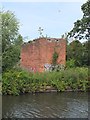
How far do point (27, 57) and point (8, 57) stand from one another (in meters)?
10.8

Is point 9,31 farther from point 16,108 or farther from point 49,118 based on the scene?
point 49,118

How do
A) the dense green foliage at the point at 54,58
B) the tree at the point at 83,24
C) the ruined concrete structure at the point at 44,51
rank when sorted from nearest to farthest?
the tree at the point at 83,24 < the ruined concrete structure at the point at 44,51 < the dense green foliage at the point at 54,58

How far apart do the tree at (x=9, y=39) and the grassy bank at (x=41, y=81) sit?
1050mm

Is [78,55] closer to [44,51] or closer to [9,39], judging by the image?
[44,51]

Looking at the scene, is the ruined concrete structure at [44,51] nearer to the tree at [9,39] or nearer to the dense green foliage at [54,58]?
the dense green foliage at [54,58]

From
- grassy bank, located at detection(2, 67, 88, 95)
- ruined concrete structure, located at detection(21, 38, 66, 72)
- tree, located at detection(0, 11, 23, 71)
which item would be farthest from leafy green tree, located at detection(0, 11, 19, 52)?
ruined concrete structure, located at detection(21, 38, 66, 72)

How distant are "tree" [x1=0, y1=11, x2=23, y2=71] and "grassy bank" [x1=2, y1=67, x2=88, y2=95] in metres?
1.05

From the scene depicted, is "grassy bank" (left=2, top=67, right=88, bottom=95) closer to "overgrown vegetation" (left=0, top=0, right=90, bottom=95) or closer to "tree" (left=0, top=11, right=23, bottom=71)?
"overgrown vegetation" (left=0, top=0, right=90, bottom=95)

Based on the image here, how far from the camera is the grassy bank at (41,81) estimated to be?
2778cm

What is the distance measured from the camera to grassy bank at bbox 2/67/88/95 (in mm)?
27781

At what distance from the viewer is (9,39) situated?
3030cm

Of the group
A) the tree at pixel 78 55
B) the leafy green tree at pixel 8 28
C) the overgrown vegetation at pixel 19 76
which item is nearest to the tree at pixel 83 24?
the overgrown vegetation at pixel 19 76

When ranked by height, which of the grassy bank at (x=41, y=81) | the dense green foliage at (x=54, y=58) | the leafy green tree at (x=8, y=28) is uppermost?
the leafy green tree at (x=8, y=28)

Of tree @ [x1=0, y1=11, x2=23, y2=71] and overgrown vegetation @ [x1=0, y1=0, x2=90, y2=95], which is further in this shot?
tree @ [x1=0, y1=11, x2=23, y2=71]
